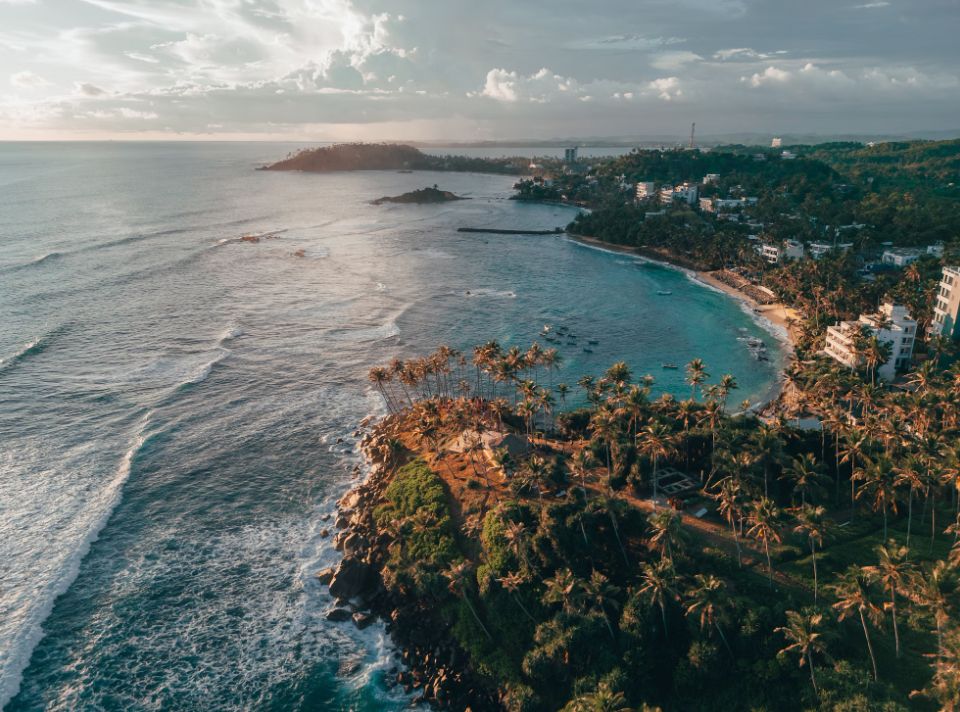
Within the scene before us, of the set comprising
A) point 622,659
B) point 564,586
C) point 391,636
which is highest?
point 564,586

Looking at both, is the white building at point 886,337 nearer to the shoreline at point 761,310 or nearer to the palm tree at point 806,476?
the shoreline at point 761,310

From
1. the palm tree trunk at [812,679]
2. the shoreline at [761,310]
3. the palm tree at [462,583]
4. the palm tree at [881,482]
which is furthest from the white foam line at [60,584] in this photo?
the shoreline at [761,310]

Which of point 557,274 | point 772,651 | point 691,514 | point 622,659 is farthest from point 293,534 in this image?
point 557,274

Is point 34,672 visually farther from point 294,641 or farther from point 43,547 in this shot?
point 294,641

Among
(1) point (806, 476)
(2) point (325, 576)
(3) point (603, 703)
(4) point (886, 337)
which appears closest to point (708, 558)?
(1) point (806, 476)

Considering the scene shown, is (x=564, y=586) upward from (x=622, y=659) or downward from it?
upward
